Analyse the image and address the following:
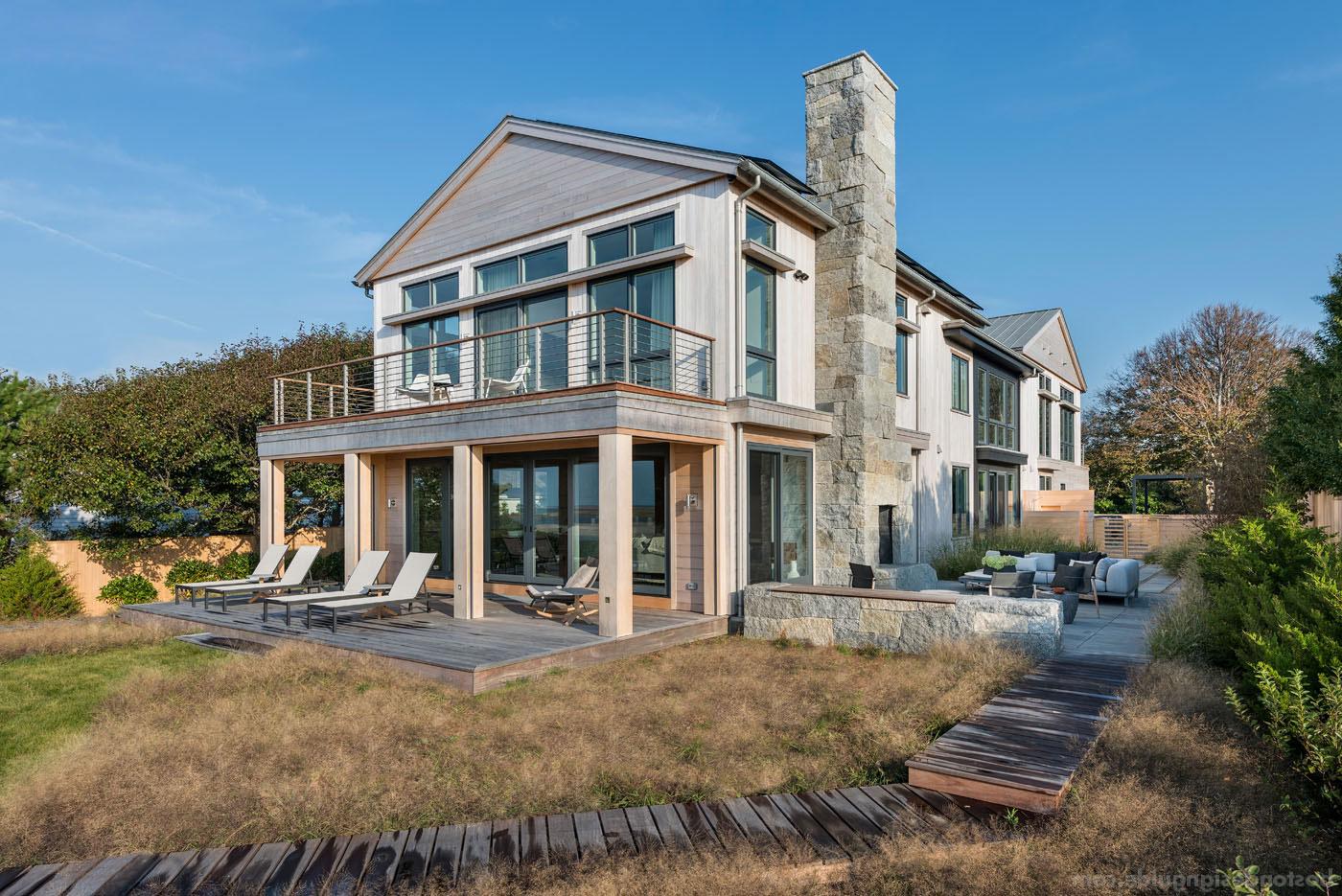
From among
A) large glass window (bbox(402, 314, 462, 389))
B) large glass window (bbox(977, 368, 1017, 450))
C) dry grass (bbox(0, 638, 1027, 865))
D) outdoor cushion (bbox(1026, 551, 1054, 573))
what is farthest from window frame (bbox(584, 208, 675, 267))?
large glass window (bbox(977, 368, 1017, 450))

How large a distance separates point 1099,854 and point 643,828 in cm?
247

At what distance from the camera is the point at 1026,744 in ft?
17.6

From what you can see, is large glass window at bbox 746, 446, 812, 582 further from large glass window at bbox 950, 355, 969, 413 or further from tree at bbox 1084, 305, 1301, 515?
tree at bbox 1084, 305, 1301, 515

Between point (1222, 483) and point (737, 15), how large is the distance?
44.0ft

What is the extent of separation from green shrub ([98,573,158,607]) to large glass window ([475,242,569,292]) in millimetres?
9815

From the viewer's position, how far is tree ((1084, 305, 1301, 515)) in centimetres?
3281

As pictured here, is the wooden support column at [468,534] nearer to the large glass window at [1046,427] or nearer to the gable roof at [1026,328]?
the gable roof at [1026,328]

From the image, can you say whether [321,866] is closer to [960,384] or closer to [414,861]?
[414,861]

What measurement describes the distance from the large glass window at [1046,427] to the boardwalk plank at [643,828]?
26934mm

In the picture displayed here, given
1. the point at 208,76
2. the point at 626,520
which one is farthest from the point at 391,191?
the point at 626,520

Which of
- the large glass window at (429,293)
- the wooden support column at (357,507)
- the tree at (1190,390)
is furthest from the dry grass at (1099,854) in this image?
the tree at (1190,390)

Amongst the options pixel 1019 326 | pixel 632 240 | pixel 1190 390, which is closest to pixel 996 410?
pixel 1019 326

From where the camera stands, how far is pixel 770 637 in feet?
34.9

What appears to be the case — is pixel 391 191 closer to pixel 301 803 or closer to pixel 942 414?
pixel 942 414
